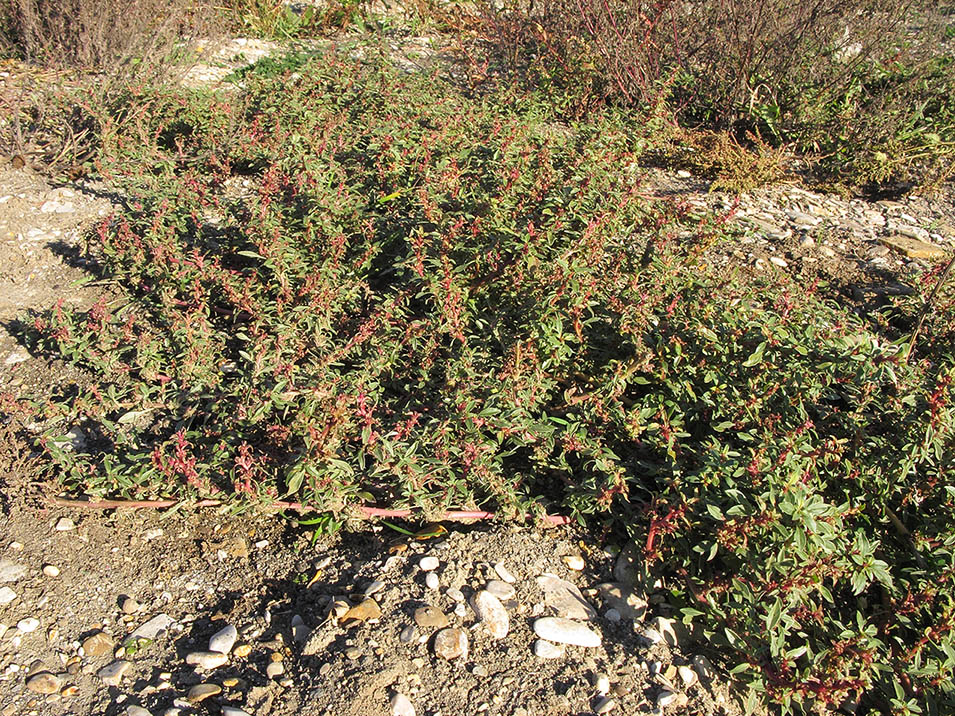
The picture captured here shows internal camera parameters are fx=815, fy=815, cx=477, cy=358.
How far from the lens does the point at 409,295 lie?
10.4ft

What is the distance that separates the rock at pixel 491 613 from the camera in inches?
92.6

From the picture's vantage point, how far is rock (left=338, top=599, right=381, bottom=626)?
2.34 meters

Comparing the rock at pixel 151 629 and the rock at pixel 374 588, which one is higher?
the rock at pixel 374 588

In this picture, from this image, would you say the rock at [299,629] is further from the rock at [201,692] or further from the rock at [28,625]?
the rock at [28,625]

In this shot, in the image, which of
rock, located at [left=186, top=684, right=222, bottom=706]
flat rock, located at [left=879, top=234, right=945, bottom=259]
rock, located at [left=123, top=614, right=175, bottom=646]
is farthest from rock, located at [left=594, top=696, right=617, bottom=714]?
flat rock, located at [left=879, top=234, right=945, bottom=259]

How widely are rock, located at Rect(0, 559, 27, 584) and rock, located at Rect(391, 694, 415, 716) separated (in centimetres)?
127

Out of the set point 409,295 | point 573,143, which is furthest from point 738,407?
point 573,143

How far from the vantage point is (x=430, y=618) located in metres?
2.34

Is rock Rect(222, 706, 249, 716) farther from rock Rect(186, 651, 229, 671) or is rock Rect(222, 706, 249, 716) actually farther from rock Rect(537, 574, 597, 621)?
rock Rect(537, 574, 597, 621)

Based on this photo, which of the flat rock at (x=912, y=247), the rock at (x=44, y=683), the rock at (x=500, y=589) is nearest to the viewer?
the rock at (x=44, y=683)

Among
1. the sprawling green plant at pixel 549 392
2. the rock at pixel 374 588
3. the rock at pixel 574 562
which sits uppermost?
the sprawling green plant at pixel 549 392

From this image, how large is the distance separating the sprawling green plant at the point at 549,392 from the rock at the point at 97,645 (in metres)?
0.53

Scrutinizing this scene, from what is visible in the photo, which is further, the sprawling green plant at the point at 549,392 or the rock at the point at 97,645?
the sprawling green plant at the point at 549,392

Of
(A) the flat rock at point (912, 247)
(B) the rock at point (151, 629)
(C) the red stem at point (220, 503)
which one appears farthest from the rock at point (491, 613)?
(A) the flat rock at point (912, 247)
